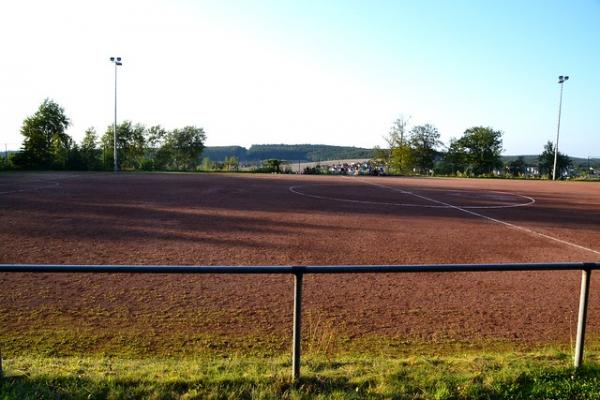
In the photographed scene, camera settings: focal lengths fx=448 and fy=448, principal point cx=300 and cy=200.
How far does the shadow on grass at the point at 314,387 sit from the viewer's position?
11.1 ft

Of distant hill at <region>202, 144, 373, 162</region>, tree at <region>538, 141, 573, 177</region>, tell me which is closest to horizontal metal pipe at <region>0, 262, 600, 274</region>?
tree at <region>538, 141, 573, 177</region>

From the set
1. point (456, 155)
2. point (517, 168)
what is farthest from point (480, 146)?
point (517, 168)

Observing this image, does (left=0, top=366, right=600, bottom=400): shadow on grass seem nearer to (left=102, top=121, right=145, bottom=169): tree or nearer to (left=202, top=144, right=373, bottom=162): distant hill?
→ (left=102, top=121, right=145, bottom=169): tree

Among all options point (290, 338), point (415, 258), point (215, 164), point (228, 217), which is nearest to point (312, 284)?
point (290, 338)

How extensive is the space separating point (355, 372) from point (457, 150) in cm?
7559

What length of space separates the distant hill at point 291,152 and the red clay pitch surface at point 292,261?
349 feet

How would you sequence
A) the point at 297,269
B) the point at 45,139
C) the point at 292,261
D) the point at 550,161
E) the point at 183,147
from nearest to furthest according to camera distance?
the point at 297,269 < the point at 292,261 < the point at 45,139 < the point at 183,147 < the point at 550,161

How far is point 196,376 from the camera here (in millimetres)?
3676

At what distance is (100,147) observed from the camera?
53125 mm

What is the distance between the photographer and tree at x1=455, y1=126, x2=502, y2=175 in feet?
239

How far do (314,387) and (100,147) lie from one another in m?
55.5

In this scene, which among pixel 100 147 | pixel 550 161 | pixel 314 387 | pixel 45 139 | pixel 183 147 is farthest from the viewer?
pixel 550 161

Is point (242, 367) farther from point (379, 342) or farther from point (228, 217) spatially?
point (228, 217)

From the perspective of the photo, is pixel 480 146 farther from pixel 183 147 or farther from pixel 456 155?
pixel 183 147
